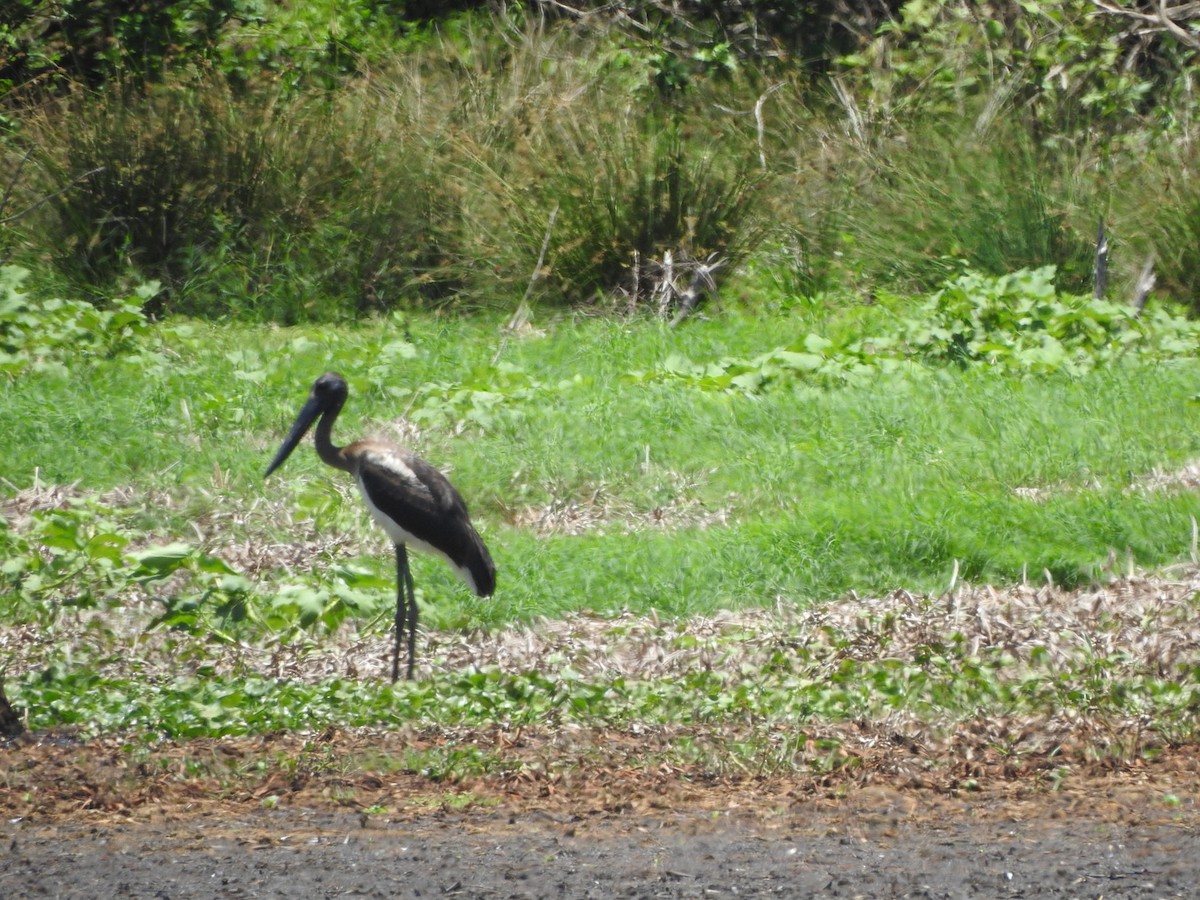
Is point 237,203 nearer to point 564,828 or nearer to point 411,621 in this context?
point 411,621

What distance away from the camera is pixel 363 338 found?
36.2ft

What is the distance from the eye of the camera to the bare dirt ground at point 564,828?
3920 mm

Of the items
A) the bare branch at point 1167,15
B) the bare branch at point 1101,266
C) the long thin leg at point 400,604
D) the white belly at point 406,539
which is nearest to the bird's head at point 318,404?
the white belly at point 406,539

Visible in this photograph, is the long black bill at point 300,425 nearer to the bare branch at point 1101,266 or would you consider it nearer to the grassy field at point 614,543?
the grassy field at point 614,543

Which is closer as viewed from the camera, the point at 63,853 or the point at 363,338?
the point at 63,853

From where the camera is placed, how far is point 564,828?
4453mm

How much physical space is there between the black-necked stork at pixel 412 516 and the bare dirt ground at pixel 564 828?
3.37 ft

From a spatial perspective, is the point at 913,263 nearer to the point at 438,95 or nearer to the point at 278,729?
the point at 438,95

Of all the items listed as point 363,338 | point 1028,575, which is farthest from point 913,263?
point 1028,575

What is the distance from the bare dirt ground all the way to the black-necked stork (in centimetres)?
103

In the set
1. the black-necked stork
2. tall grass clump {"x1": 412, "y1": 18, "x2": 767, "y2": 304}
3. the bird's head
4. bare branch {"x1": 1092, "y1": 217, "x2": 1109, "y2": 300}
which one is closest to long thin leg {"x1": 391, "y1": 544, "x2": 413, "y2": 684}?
the black-necked stork

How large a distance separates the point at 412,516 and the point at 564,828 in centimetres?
215

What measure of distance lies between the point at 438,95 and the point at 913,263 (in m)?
4.17

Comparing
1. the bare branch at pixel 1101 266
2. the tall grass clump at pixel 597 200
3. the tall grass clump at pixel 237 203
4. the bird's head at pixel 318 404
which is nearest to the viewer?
the bird's head at pixel 318 404
